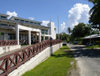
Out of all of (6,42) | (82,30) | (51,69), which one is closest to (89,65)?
(51,69)

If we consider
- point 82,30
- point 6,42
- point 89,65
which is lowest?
point 89,65

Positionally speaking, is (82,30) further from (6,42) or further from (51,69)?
(51,69)

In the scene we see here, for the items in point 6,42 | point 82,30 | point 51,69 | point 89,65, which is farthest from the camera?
point 82,30

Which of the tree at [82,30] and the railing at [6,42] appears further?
the tree at [82,30]

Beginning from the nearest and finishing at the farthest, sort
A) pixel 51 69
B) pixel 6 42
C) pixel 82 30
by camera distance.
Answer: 1. pixel 51 69
2. pixel 6 42
3. pixel 82 30

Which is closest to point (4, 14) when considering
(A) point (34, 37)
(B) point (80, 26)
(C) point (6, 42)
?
(A) point (34, 37)

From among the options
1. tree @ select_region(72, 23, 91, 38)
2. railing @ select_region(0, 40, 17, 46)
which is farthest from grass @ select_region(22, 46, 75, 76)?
tree @ select_region(72, 23, 91, 38)

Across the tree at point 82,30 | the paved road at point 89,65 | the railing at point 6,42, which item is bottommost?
the paved road at point 89,65

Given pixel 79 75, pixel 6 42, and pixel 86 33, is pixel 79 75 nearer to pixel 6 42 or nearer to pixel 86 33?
pixel 6 42

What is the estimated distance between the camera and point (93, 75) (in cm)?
718

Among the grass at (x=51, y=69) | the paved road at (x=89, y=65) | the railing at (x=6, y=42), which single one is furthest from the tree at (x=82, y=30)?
the grass at (x=51, y=69)

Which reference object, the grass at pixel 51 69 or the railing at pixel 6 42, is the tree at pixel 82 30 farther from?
the grass at pixel 51 69

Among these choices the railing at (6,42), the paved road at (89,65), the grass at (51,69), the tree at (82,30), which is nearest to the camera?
the grass at (51,69)

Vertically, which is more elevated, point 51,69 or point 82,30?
point 82,30
